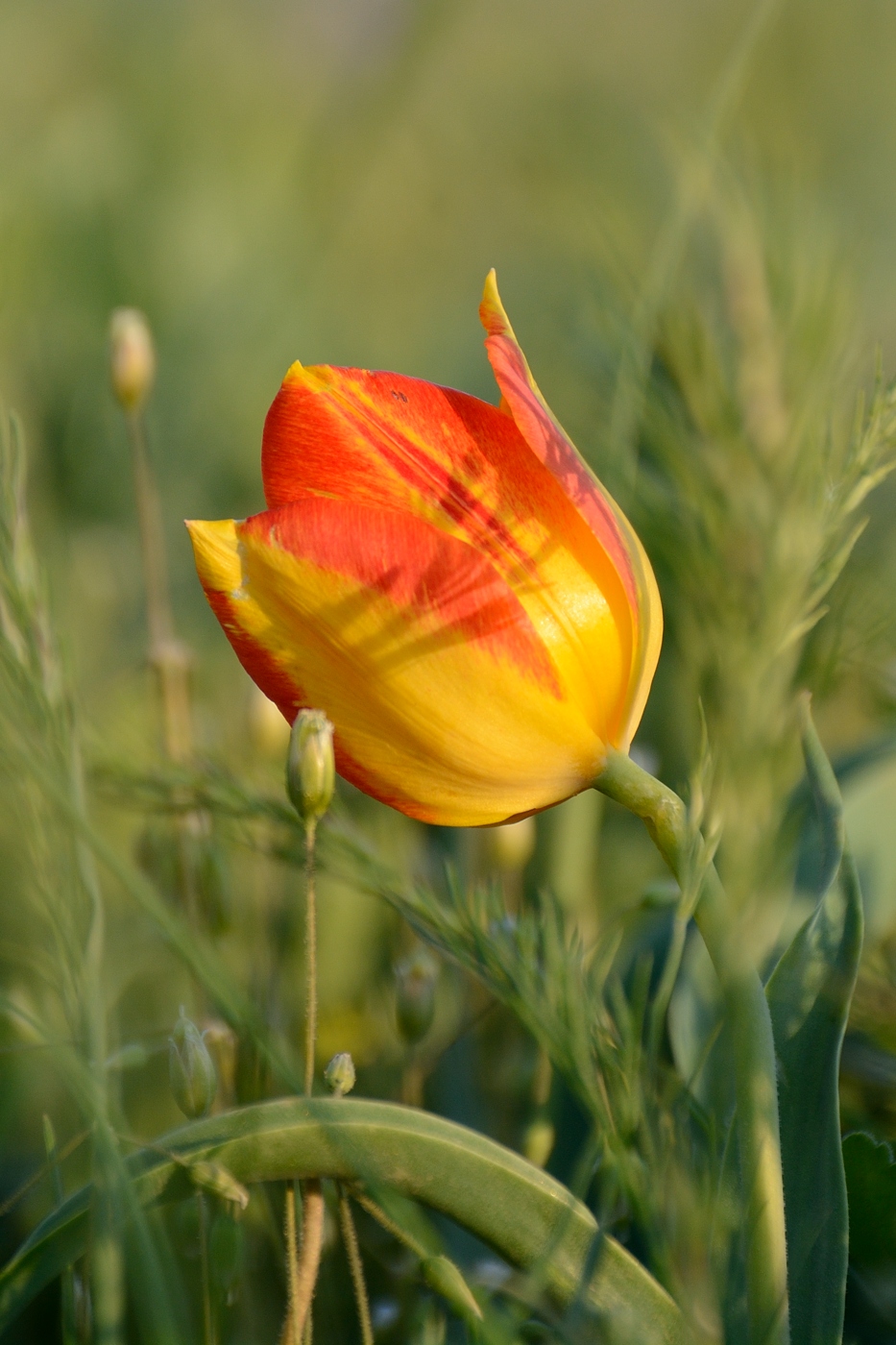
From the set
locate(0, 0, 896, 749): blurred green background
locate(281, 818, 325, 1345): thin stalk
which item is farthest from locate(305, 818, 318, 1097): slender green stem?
locate(0, 0, 896, 749): blurred green background

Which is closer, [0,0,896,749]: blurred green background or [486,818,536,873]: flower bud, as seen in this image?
[486,818,536,873]: flower bud

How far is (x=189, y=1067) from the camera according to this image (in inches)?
8.1

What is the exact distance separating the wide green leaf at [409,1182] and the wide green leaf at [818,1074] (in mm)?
24

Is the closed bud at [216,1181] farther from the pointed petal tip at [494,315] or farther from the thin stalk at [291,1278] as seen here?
the pointed petal tip at [494,315]

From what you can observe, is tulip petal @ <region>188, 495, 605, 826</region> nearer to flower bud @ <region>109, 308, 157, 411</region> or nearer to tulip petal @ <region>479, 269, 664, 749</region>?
tulip petal @ <region>479, 269, 664, 749</region>

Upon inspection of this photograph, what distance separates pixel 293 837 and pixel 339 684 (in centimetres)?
10

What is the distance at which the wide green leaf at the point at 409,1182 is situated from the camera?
184mm

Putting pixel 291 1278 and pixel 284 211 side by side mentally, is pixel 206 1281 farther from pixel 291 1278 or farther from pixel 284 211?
pixel 284 211

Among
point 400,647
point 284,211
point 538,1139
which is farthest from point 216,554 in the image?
point 284,211

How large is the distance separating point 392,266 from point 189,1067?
1.00 meters

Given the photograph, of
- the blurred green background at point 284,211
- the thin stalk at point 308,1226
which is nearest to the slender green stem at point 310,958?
the thin stalk at point 308,1226

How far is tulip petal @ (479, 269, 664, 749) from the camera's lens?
0.20 metres

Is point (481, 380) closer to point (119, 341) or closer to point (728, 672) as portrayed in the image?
point (119, 341)

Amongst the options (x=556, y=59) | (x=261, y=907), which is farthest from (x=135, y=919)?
(x=556, y=59)
